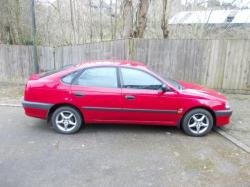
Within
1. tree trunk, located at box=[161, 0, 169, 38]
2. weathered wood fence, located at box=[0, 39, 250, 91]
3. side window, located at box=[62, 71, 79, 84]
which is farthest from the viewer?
tree trunk, located at box=[161, 0, 169, 38]

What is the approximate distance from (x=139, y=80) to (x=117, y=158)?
162cm

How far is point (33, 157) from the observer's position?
4.07m

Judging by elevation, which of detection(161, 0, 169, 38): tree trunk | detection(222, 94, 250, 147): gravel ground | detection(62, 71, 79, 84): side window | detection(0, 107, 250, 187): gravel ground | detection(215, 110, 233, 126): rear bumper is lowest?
detection(0, 107, 250, 187): gravel ground

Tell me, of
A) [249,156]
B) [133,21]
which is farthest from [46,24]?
[249,156]

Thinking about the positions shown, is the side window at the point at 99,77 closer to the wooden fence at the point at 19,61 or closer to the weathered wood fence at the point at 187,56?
the weathered wood fence at the point at 187,56

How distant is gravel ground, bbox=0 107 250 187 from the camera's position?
3.53 metres

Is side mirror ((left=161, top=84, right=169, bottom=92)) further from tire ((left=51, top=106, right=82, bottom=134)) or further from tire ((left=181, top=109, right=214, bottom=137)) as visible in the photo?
tire ((left=51, top=106, right=82, bottom=134))

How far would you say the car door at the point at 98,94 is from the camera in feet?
16.0

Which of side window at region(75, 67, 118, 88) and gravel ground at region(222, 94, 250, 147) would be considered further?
gravel ground at region(222, 94, 250, 147)

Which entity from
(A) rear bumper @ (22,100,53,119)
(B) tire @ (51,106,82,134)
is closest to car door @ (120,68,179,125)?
(B) tire @ (51,106,82,134)

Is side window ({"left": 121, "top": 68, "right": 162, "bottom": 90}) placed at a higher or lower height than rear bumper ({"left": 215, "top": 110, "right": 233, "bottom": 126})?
higher

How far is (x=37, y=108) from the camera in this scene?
4.94 metres

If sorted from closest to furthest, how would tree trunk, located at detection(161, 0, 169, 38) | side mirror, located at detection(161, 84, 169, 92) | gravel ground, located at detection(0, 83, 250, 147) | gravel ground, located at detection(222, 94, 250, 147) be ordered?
side mirror, located at detection(161, 84, 169, 92), gravel ground, located at detection(222, 94, 250, 147), gravel ground, located at detection(0, 83, 250, 147), tree trunk, located at detection(161, 0, 169, 38)

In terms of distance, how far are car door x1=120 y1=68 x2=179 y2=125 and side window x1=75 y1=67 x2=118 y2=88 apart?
0.66 ft
